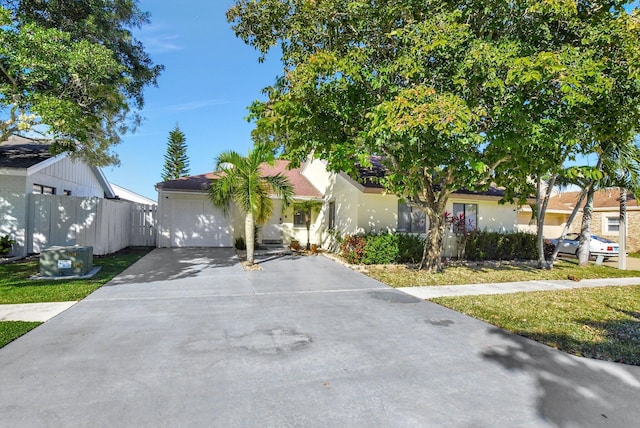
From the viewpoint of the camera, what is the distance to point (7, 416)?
9.41 feet

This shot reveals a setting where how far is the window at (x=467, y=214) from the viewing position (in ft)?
48.2

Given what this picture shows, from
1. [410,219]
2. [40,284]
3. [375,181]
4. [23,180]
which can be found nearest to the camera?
[40,284]

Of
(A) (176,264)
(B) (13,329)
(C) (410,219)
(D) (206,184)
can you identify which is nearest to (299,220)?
(D) (206,184)

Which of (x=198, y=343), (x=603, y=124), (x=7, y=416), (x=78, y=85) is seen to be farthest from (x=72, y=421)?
(x=603, y=124)

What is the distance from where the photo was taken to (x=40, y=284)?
25.8 feet

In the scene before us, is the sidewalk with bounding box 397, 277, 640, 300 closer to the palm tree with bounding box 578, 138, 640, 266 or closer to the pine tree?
the palm tree with bounding box 578, 138, 640, 266

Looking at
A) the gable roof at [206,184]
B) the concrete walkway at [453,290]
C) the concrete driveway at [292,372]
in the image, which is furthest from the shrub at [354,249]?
the concrete driveway at [292,372]

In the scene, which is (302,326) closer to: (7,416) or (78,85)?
(7,416)

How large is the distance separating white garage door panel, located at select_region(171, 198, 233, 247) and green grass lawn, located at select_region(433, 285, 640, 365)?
11.9 m

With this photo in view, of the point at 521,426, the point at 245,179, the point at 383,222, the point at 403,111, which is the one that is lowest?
the point at 521,426

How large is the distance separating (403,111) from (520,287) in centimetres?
593

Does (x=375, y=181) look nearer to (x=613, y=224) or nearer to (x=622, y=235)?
(x=622, y=235)

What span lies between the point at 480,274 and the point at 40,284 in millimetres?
12081

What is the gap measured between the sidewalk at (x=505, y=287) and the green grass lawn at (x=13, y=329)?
705 centimetres
